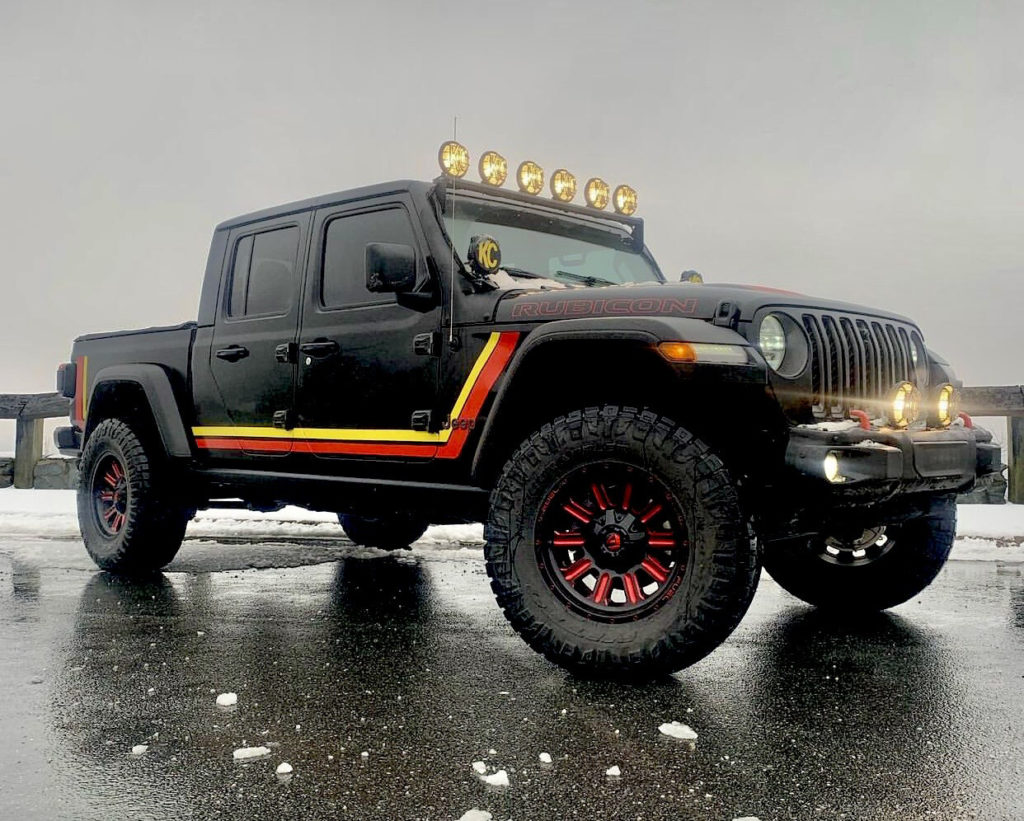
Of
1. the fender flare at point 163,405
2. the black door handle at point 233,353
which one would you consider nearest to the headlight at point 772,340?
the black door handle at point 233,353

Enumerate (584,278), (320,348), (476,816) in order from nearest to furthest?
(476,816), (320,348), (584,278)

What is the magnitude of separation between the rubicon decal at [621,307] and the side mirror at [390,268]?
2.30ft

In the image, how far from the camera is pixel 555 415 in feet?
13.6

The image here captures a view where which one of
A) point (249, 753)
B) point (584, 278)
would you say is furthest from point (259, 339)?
point (249, 753)

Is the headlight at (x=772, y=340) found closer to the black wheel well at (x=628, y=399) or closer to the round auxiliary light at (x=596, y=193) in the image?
the black wheel well at (x=628, y=399)

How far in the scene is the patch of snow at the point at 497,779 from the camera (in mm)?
2541

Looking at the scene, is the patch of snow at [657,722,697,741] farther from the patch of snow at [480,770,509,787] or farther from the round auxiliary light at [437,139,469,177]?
the round auxiliary light at [437,139,469,177]

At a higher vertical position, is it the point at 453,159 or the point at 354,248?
the point at 453,159

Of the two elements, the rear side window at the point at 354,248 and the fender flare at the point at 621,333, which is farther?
the rear side window at the point at 354,248

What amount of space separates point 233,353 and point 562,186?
2009 mm

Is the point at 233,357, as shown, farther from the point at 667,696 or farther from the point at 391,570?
the point at 667,696

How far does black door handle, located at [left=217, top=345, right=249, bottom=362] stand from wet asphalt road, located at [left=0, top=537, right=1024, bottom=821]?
1.31 metres

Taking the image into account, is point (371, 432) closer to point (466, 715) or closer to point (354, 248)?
point (354, 248)

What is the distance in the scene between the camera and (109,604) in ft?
16.8
